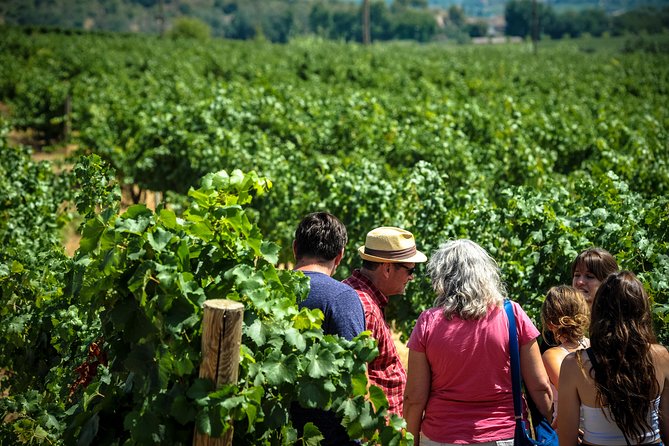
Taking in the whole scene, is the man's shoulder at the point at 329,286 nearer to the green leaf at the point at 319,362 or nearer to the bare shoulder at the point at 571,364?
the green leaf at the point at 319,362

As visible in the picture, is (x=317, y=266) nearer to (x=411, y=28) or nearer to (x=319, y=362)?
(x=319, y=362)

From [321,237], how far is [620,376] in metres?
1.26

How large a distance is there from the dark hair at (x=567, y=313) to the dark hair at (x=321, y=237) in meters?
0.96

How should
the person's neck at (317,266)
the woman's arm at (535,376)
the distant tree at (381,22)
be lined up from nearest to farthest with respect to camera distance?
1. the woman's arm at (535,376)
2. the person's neck at (317,266)
3. the distant tree at (381,22)

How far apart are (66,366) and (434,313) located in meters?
1.80

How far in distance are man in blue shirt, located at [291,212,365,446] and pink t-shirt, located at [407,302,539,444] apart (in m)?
0.32

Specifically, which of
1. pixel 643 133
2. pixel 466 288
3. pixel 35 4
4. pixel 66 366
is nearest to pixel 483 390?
pixel 466 288

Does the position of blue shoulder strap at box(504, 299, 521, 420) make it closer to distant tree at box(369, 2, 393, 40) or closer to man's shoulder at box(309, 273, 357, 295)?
man's shoulder at box(309, 273, 357, 295)

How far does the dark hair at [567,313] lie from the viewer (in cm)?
349

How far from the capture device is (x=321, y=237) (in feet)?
10.9

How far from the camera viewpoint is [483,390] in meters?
3.15

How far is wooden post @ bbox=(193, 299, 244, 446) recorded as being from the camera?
250 cm

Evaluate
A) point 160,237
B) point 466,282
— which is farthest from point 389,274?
point 160,237

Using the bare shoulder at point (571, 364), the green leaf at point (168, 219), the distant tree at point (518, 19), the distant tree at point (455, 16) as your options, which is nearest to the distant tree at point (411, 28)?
the distant tree at point (518, 19)
